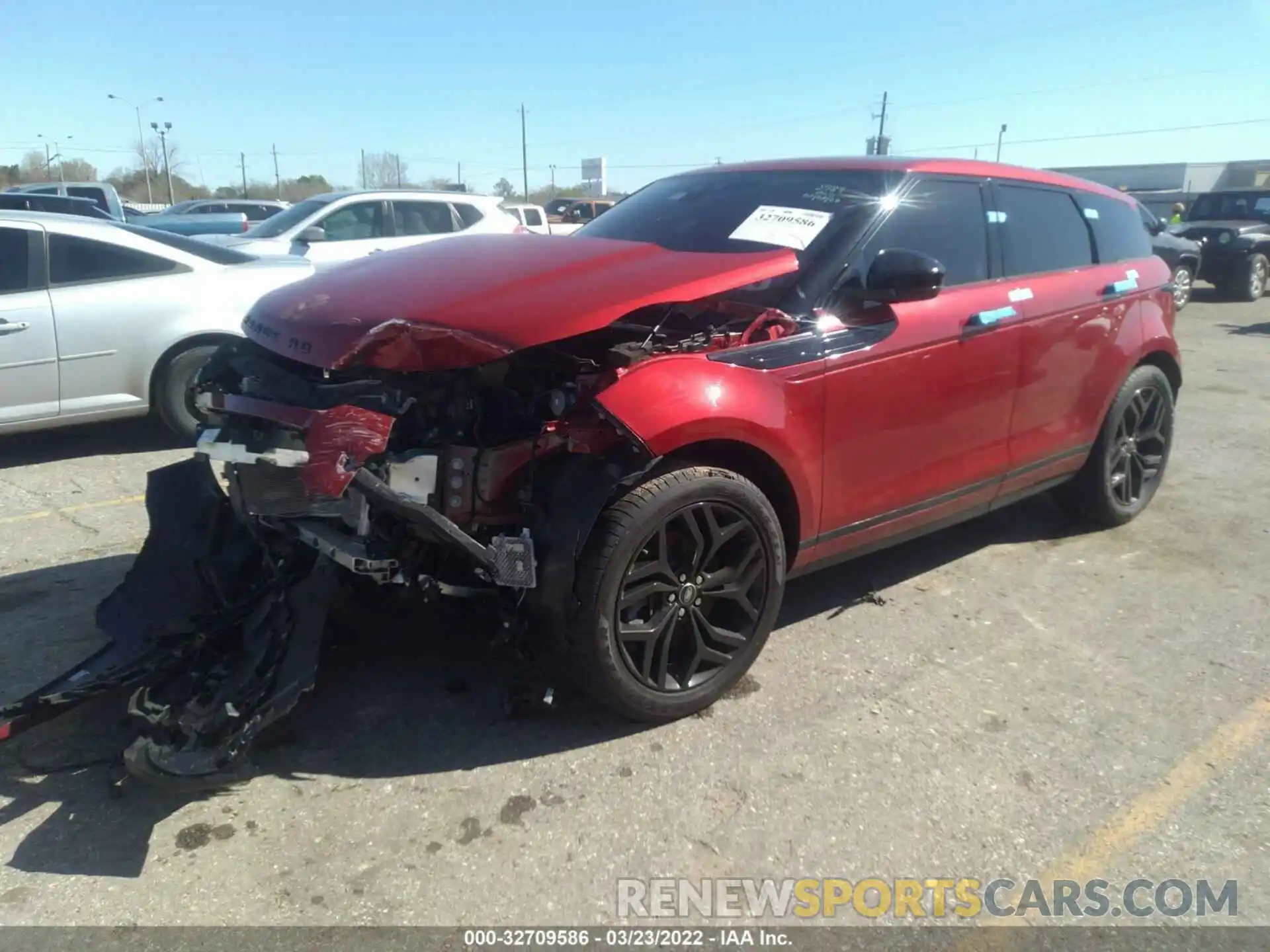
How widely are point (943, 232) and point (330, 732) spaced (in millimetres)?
2990

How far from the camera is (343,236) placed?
1061 cm

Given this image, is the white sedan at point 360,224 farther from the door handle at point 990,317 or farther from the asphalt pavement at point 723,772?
the door handle at point 990,317

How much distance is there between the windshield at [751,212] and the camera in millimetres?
3678

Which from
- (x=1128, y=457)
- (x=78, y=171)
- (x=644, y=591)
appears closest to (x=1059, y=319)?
(x=1128, y=457)

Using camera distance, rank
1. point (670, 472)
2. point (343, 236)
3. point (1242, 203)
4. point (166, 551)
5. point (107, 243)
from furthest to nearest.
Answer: point (1242, 203) < point (343, 236) < point (107, 243) < point (166, 551) < point (670, 472)

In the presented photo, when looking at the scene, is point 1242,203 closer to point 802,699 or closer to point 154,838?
point 802,699

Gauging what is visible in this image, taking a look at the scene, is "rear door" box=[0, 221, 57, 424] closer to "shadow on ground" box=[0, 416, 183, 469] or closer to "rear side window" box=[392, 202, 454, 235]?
"shadow on ground" box=[0, 416, 183, 469]

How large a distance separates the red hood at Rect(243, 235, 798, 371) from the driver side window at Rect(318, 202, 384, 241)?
7.33m

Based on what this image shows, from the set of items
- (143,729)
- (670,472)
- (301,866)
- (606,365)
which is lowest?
(301,866)

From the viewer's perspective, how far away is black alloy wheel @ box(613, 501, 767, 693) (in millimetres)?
3023

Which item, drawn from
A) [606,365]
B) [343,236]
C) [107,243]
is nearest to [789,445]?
[606,365]

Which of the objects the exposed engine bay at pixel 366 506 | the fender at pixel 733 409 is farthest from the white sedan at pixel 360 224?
the fender at pixel 733 409

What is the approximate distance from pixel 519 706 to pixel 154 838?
111cm

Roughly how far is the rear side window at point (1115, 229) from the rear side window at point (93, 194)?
645 inches
